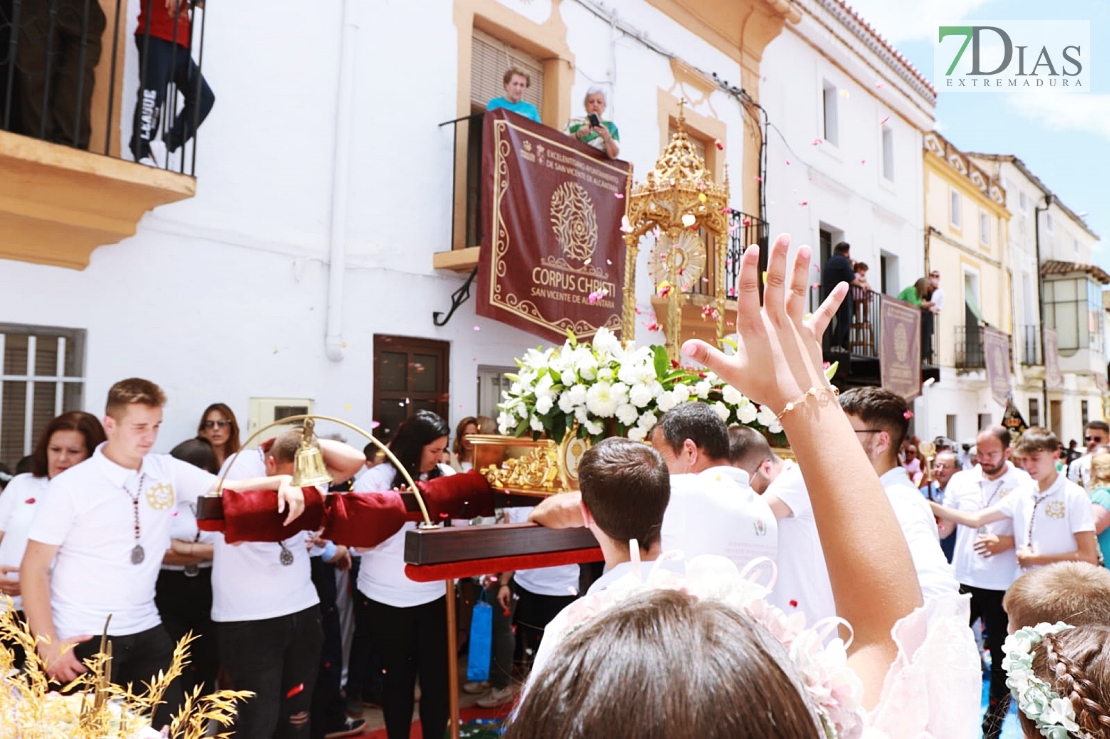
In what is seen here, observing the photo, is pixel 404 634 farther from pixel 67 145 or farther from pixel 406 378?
pixel 67 145

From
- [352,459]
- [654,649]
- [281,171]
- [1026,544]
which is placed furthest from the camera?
[281,171]

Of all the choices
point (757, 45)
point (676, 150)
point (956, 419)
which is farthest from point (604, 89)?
point (956, 419)

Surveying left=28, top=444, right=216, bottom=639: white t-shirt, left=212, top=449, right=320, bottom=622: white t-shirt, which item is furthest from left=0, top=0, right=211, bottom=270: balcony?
left=212, top=449, right=320, bottom=622: white t-shirt

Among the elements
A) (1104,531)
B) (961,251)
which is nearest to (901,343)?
(961,251)

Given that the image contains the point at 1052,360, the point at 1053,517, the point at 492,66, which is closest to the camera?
the point at 1053,517

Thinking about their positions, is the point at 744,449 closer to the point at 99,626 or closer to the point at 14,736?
the point at 99,626

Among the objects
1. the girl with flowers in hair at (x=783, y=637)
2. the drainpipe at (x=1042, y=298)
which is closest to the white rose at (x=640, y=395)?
the girl with flowers in hair at (x=783, y=637)

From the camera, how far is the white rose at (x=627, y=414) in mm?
3004

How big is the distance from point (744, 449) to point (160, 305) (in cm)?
358

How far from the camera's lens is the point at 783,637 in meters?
0.88

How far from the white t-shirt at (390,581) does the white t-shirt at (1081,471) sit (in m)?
5.92

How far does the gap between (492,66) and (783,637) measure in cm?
715

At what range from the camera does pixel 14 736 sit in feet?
3.52

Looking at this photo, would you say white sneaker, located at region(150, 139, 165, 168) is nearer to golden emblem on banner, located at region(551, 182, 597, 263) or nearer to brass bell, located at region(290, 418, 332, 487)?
golden emblem on banner, located at region(551, 182, 597, 263)
